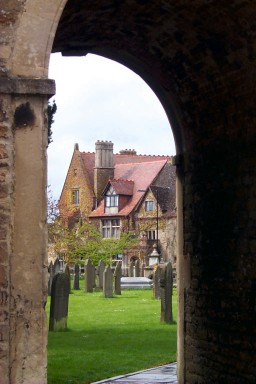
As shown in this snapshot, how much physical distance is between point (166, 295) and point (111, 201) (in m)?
48.2

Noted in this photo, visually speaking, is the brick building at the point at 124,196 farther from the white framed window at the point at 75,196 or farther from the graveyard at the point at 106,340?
the graveyard at the point at 106,340

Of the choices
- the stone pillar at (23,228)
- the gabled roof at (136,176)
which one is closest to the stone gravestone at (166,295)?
the stone pillar at (23,228)

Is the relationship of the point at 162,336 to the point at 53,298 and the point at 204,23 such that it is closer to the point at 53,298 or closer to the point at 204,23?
the point at 53,298

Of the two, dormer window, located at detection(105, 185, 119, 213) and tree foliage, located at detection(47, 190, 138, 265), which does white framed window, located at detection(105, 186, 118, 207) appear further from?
tree foliage, located at detection(47, 190, 138, 265)

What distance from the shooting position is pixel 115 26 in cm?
1051

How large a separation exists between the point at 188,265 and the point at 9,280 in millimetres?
4927

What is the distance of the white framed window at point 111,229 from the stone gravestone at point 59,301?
159 feet

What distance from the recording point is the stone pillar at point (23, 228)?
703 centimetres

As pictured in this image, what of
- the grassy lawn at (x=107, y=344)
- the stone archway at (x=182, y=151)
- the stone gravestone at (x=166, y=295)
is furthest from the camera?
the stone gravestone at (x=166, y=295)

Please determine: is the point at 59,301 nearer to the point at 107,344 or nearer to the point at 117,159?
the point at 107,344

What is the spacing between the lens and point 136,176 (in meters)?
68.4

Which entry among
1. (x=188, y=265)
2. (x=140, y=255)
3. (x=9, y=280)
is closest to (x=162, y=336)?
(x=188, y=265)

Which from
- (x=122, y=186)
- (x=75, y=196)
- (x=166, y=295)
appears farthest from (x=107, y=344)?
(x=75, y=196)

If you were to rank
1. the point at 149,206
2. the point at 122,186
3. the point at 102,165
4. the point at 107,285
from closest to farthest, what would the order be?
the point at 107,285, the point at 149,206, the point at 122,186, the point at 102,165
